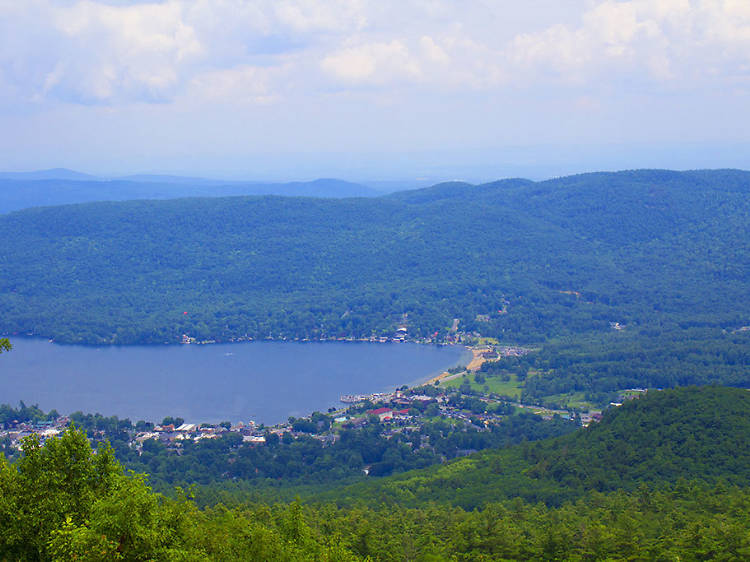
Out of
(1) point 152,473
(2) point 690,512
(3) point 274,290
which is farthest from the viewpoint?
(3) point 274,290

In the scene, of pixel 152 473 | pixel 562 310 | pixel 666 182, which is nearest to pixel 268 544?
pixel 152 473

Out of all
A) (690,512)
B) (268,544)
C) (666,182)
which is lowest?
(690,512)

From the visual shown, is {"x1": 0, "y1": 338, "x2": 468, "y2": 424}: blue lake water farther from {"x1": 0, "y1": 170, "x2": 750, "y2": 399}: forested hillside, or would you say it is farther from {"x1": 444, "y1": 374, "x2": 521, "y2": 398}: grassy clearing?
{"x1": 0, "y1": 170, "x2": 750, "y2": 399}: forested hillside

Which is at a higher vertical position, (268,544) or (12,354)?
(268,544)

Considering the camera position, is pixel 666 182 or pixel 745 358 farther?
pixel 666 182

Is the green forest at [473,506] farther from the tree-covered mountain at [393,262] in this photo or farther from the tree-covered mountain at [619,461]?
the tree-covered mountain at [393,262]

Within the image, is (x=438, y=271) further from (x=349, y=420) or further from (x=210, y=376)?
(x=349, y=420)

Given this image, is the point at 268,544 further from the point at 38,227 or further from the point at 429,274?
the point at 38,227

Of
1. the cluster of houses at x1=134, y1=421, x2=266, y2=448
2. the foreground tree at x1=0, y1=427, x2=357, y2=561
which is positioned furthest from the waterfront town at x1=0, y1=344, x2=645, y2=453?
the foreground tree at x1=0, y1=427, x2=357, y2=561

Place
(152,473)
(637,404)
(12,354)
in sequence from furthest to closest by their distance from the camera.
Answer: (12,354) → (152,473) → (637,404)
